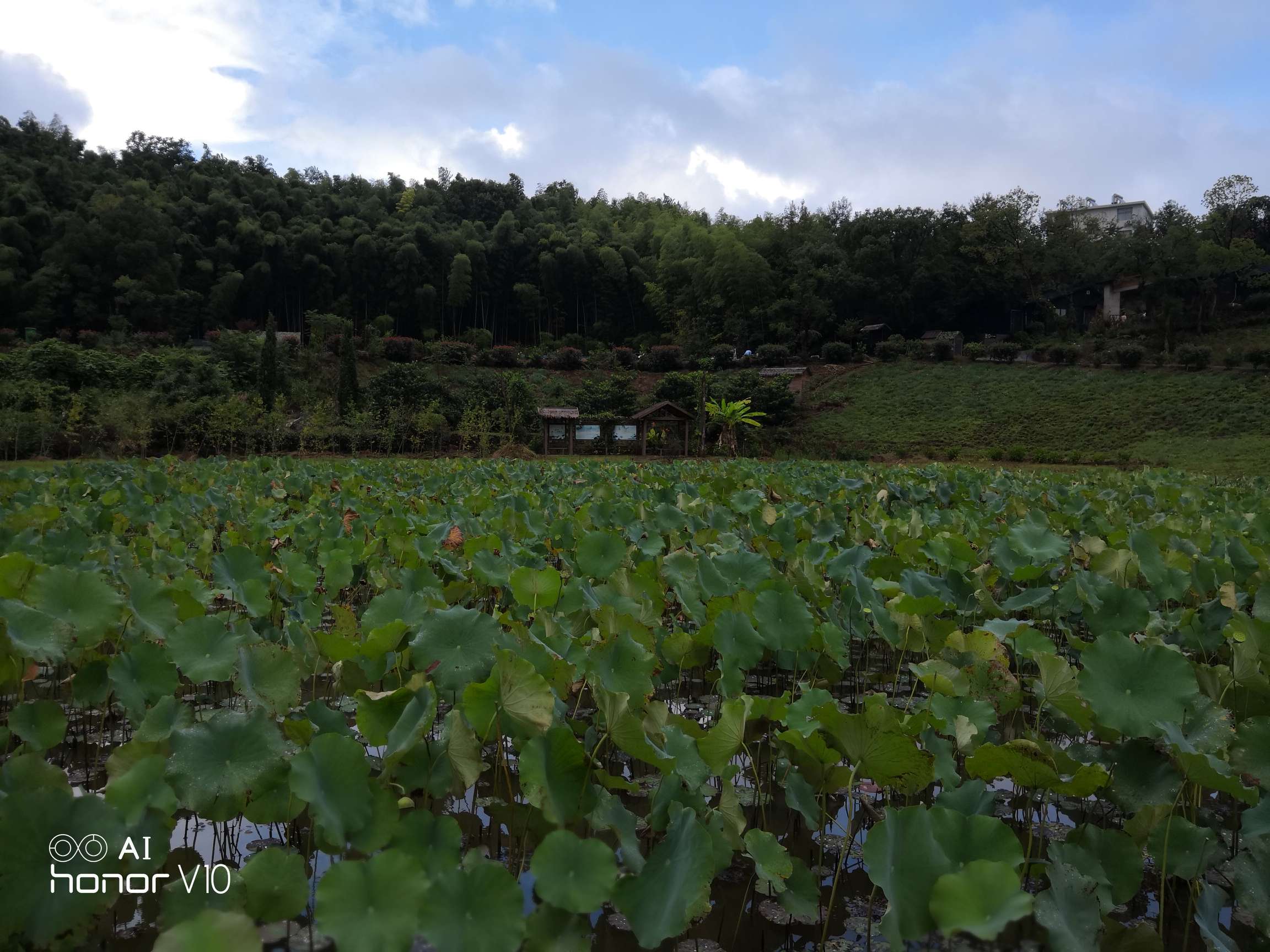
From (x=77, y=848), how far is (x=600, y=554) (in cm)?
212

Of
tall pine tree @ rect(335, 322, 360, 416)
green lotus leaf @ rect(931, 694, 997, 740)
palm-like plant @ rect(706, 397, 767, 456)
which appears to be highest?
tall pine tree @ rect(335, 322, 360, 416)

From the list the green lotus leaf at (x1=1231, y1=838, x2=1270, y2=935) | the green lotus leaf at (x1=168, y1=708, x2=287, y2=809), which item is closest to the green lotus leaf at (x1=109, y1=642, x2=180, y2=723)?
the green lotus leaf at (x1=168, y1=708, x2=287, y2=809)

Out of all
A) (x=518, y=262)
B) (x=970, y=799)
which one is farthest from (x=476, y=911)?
(x=518, y=262)

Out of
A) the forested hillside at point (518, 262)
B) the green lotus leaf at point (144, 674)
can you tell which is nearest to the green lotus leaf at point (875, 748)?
the green lotus leaf at point (144, 674)

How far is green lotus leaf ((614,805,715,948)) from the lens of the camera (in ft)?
3.51

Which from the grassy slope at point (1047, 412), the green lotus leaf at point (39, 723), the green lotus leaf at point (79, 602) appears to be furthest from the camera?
the grassy slope at point (1047, 412)

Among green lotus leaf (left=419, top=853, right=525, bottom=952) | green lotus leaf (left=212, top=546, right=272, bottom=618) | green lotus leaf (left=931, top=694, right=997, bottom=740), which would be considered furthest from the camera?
green lotus leaf (left=212, top=546, right=272, bottom=618)

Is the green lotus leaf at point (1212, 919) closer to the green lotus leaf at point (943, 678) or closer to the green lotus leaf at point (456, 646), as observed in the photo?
Answer: the green lotus leaf at point (943, 678)

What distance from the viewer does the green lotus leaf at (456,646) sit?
169cm

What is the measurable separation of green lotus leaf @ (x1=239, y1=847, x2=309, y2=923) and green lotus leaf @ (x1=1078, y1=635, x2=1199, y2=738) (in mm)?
1384

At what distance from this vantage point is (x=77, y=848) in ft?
3.55

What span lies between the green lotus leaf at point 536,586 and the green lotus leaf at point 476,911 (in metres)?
1.37

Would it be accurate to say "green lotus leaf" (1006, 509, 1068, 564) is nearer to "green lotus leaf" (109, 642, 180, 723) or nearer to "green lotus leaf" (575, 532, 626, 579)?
"green lotus leaf" (575, 532, 626, 579)

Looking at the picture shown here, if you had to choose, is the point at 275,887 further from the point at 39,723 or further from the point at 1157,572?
the point at 1157,572
